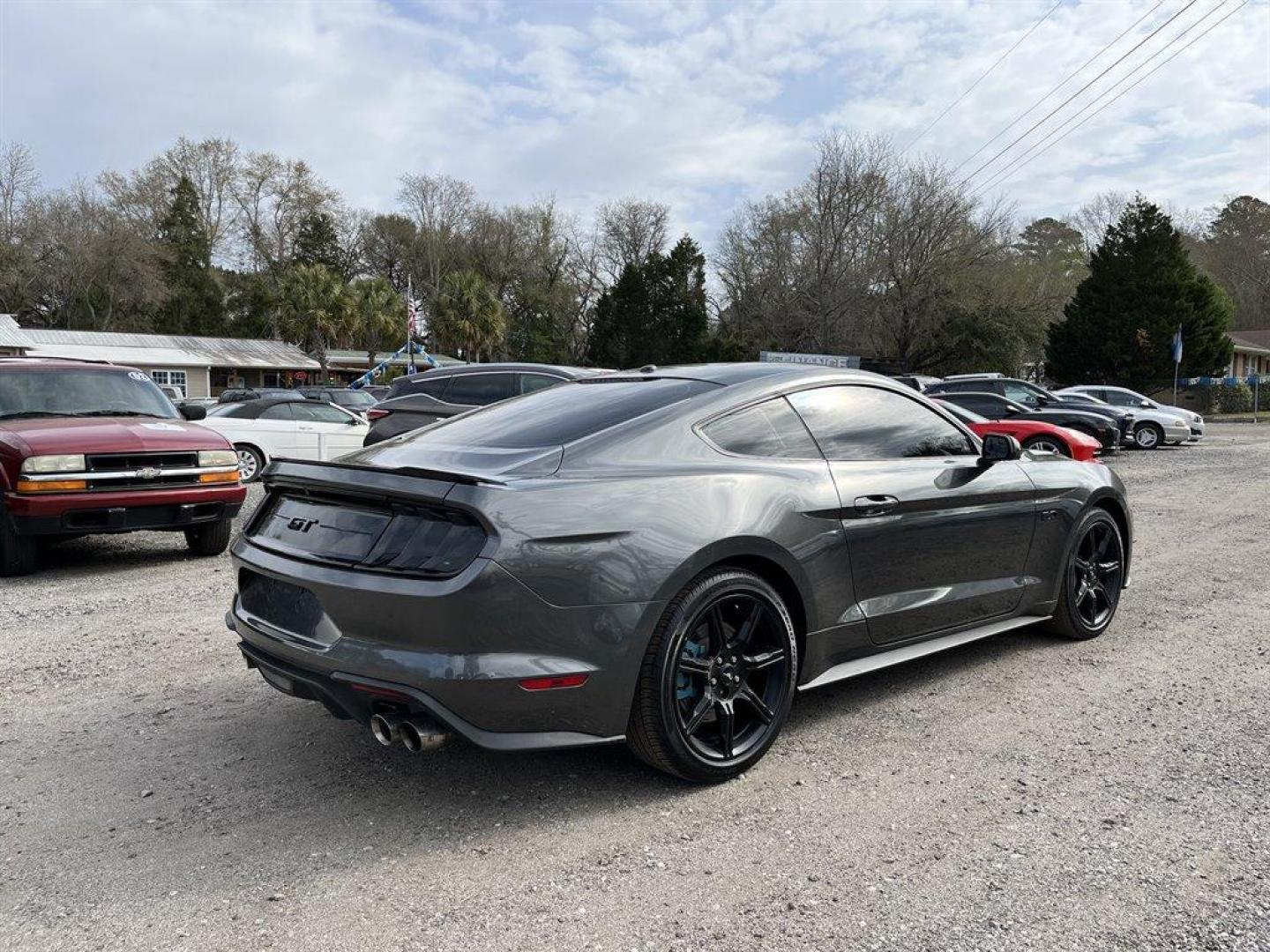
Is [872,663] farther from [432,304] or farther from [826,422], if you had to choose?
[432,304]

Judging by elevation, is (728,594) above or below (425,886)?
above

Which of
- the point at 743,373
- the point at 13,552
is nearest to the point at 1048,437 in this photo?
the point at 743,373

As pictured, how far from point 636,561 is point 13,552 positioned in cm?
627

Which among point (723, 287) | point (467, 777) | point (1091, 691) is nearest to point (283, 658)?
point (467, 777)

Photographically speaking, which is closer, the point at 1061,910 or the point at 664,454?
the point at 1061,910

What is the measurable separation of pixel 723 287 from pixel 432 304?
17.5 metres

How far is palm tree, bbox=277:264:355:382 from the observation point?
170 ft

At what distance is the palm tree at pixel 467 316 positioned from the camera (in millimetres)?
50844

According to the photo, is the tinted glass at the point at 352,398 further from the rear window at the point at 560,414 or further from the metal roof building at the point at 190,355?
the rear window at the point at 560,414

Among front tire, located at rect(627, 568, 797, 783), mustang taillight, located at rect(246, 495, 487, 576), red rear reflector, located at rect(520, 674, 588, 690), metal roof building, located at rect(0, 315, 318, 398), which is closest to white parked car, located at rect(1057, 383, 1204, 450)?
front tire, located at rect(627, 568, 797, 783)

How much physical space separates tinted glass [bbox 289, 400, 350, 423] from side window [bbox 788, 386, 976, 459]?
1330 centimetres

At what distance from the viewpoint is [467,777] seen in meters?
3.44

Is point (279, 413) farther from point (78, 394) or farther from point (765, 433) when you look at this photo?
point (765, 433)

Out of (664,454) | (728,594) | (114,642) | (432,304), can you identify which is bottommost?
(114,642)
